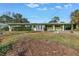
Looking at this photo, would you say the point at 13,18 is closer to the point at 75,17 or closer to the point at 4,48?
the point at 4,48

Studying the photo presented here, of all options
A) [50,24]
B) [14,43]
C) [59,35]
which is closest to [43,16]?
[50,24]

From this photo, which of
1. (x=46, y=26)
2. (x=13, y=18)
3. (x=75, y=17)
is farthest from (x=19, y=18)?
(x=75, y=17)

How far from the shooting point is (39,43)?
154cm

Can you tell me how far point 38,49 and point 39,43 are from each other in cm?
6

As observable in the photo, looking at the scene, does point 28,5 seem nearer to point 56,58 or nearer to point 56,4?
point 56,4

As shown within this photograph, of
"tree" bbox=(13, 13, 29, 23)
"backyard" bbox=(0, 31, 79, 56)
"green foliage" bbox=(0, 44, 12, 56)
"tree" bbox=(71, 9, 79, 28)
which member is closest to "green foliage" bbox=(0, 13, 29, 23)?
"tree" bbox=(13, 13, 29, 23)

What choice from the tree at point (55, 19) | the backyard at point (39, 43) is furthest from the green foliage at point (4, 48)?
the tree at point (55, 19)

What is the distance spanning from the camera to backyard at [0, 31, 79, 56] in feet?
4.97

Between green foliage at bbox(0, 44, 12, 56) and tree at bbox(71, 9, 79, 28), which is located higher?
tree at bbox(71, 9, 79, 28)

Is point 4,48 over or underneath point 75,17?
underneath

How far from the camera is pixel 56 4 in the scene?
1541 mm

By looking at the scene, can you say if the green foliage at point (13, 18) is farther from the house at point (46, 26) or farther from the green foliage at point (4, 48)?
the green foliage at point (4, 48)

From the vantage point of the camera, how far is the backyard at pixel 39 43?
59.7 inches

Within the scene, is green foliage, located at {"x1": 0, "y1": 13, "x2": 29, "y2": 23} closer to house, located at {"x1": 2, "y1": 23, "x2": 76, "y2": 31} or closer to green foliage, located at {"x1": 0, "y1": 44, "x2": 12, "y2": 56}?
house, located at {"x1": 2, "y1": 23, "x2": 76, "y2": 31}
